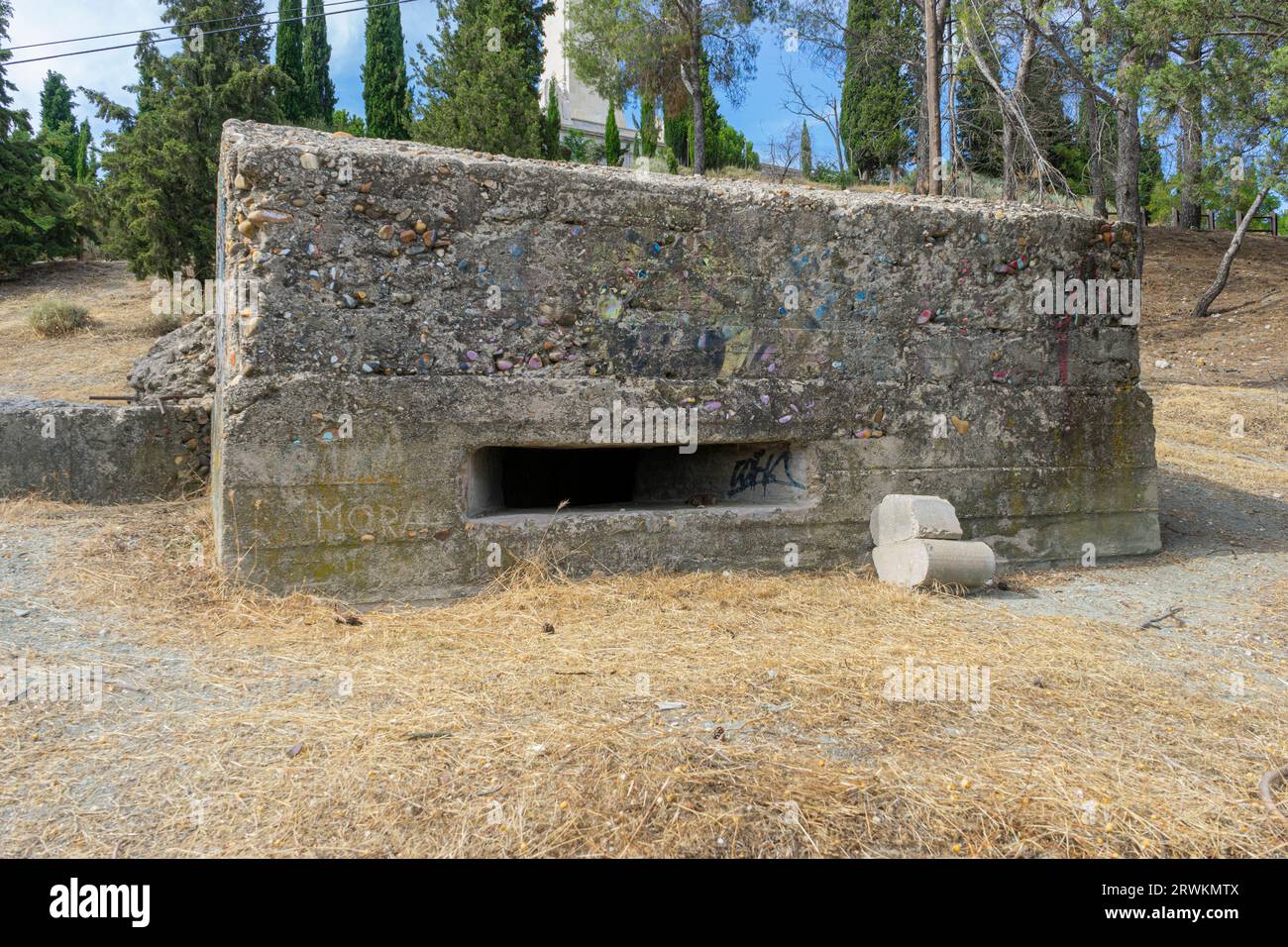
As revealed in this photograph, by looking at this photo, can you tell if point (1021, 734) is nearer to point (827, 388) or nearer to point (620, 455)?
point (827, 388)

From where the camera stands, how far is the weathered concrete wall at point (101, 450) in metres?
6.53

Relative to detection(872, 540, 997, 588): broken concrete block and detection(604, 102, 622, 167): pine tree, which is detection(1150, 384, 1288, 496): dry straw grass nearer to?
detection(872, 540, 997, 588): broken concrete block

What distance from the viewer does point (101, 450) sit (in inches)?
266

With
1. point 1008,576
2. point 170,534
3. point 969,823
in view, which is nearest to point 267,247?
point 170,534

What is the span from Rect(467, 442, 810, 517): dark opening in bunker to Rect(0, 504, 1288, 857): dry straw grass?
100 centimetres

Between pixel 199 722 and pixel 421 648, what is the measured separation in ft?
A: 3.55

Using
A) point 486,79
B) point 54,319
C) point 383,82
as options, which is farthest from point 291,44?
point 54,319

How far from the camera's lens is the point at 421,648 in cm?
407

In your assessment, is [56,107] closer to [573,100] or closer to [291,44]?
[291,44]

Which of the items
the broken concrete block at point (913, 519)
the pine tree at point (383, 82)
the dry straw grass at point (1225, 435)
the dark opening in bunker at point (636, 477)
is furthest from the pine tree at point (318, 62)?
the broken concrete block at point (913, 519)

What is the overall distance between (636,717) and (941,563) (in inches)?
107

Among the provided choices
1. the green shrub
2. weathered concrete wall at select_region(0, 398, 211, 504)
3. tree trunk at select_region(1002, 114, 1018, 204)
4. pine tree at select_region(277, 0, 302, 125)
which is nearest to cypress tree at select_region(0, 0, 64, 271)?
the green shrub

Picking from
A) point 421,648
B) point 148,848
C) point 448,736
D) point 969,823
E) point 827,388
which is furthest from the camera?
point 827,388

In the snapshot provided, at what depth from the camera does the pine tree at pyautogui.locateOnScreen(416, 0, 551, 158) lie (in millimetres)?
17078
